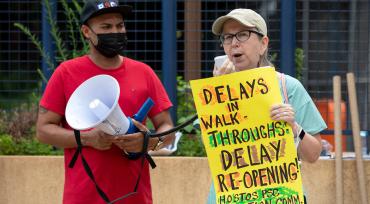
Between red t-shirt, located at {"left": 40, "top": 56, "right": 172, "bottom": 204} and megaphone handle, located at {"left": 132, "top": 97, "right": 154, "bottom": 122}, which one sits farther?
red t-shirt, located at {"left": 40, "top": 56, "right": 172, "bottom": 204}

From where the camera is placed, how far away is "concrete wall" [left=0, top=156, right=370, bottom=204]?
7.78 meters

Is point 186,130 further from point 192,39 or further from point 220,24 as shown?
point 220,24

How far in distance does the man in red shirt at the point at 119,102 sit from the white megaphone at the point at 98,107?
13cm

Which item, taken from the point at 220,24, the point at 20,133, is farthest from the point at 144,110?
the point at 20,133

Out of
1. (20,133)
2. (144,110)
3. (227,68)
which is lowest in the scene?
(20,133)

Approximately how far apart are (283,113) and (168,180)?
4054mm

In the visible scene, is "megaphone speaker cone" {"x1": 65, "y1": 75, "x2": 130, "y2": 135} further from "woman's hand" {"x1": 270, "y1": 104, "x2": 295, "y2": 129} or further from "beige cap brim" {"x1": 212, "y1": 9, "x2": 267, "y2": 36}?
"woman's hand" {"x1": 270, "y1": 104, "x2": 295, "y2": 129}

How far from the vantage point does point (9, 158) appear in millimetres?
7992

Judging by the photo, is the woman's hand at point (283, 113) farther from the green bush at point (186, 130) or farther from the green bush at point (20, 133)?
the green bush at point (20, 133)

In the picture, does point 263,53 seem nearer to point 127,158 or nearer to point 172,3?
point 127,158

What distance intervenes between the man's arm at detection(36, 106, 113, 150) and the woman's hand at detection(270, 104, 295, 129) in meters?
1.02

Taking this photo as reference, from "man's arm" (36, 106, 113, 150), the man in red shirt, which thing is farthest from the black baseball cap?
"man's arm" (36, 106, 113, 150)

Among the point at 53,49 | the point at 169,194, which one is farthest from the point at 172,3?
the point at 169,194

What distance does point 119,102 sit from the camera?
4.73 m
